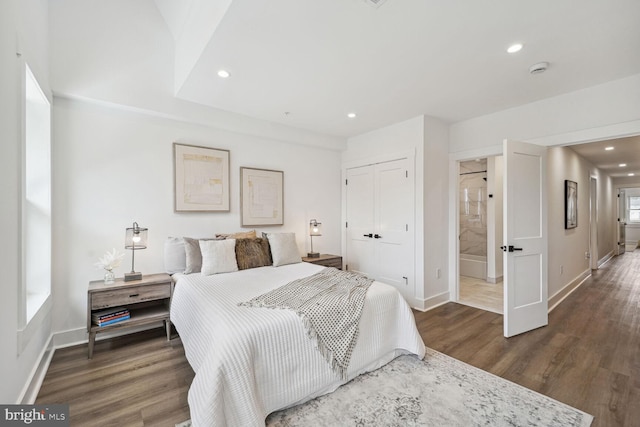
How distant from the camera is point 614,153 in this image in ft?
15.7

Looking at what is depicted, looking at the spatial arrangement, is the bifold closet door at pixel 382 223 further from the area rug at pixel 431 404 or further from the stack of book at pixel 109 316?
the stack of book at pixel 109 316

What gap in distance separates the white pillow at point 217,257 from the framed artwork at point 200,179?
1.88 ft

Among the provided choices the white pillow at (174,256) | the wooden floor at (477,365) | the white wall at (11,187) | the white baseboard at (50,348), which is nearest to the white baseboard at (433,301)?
the wooden floor at (477,365)

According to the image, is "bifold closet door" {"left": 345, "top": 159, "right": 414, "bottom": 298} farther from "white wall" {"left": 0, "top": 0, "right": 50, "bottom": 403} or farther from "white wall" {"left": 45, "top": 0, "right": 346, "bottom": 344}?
"white wall" {"left": 0, "top": 0, "right": 50, "bottom": 403}

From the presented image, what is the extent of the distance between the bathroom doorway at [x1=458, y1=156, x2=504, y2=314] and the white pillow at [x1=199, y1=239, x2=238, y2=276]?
3612 millimetres

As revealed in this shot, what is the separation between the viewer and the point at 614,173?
23.5 feet

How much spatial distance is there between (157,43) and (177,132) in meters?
0.92

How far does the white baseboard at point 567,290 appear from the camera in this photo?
12.0 ft

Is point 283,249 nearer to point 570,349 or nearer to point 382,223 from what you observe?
point 382,223

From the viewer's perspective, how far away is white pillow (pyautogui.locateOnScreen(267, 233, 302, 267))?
3.34m

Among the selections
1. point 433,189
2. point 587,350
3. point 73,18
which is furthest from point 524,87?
point 73,18

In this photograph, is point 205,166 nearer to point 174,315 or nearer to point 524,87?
point 174,315

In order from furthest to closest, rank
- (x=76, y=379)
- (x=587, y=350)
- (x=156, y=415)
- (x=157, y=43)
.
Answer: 1. (x=157, y=43)
2. (x=587, y=350)
3. (x=76, y=379)
4. (x=156, y=415)

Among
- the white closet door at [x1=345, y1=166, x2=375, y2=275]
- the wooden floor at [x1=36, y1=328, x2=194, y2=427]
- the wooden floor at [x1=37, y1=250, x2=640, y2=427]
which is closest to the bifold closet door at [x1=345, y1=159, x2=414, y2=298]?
the white closet door at [x1=345, y1=166, x2=375, y2=275]
